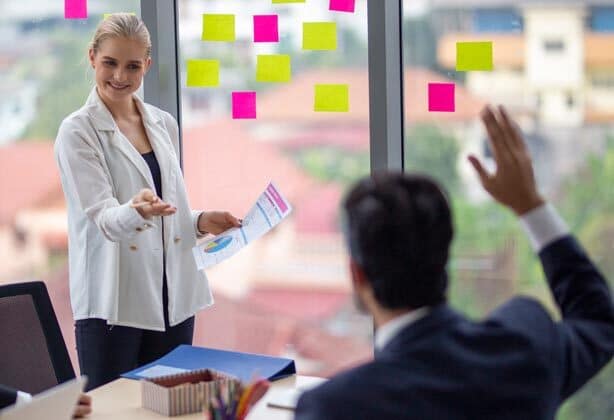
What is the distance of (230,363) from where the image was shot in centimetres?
231

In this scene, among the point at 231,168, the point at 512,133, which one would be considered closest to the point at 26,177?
the point at 231,168

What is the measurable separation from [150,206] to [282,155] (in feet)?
4.17

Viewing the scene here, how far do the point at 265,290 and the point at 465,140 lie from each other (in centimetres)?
112

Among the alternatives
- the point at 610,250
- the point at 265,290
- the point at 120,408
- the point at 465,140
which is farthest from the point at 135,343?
the point at 610,250

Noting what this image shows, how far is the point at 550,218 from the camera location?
1.44 meters

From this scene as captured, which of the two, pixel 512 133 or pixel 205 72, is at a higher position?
pixel 205 72

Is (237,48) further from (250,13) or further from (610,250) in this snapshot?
(610,250)

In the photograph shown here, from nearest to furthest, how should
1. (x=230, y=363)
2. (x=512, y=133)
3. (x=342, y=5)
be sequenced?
(x=512, y=133)
(x=230, y=363)
(x=342, y=5)

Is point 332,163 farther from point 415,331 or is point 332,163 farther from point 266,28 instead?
point 415,331

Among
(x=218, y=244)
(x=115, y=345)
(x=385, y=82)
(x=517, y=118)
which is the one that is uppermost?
(x=385, y=82)

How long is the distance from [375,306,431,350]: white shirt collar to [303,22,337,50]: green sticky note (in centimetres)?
225

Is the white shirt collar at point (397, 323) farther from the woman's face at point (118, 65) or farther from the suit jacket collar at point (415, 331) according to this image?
the woman's face at point (118, 65)

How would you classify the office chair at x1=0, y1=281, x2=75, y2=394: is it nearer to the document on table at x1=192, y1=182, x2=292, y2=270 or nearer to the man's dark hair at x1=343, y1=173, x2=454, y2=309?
the document on table at x1=192, y1=182, x2=292, y2=270

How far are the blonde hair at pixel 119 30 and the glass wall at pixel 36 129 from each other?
1.16 metres
